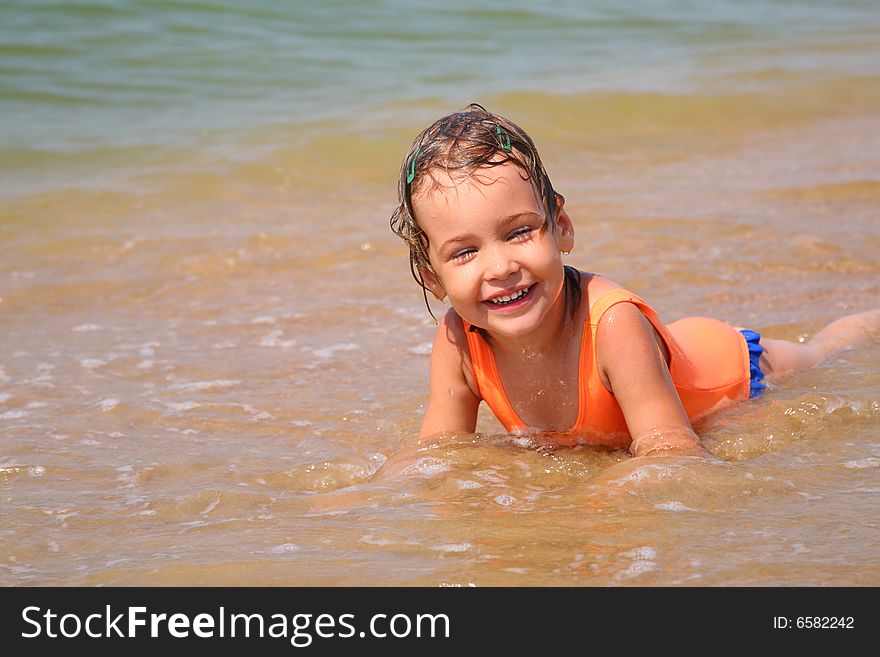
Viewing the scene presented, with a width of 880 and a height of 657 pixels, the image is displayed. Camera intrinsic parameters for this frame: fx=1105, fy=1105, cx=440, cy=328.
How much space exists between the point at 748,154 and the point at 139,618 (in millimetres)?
6533

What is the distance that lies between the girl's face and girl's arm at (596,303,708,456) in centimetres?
22

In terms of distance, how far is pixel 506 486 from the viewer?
3004 mm

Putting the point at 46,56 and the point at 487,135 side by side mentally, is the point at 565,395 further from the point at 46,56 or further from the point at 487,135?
the point at 46,56

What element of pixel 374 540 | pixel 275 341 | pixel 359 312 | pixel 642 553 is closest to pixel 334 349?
pixel 275 341

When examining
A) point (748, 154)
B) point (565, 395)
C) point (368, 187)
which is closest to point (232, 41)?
point (368, 187)

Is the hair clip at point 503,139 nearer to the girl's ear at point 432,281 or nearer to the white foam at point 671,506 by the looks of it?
the girl's ear at point 432,281

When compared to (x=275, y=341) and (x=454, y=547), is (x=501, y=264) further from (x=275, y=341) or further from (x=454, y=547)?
(x=275, y=341)

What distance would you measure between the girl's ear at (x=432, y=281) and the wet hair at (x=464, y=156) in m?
0.07

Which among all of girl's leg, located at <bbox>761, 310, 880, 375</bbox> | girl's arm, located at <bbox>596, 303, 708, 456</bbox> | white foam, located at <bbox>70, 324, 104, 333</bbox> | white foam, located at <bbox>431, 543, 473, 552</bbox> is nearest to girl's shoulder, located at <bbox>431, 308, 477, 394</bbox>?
girl's arm, located at <bbox>596, 303, 708, 456</bbox>

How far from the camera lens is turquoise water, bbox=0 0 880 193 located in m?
9.26

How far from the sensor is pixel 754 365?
3.85m

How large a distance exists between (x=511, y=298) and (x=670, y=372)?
72 cm

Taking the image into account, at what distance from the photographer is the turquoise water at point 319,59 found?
9.26m

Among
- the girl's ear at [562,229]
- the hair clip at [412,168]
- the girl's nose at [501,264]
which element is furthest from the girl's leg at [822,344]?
the hair clip at [412,168]
